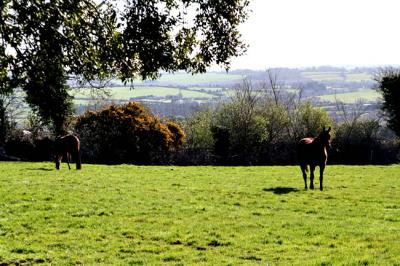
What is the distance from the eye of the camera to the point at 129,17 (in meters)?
10.9

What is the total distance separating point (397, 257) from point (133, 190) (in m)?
12.5

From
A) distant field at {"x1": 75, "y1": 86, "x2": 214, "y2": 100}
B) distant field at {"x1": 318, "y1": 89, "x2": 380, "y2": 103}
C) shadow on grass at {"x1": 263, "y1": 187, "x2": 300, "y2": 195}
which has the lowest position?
shadow on grass at {"x1": 263, "y1": 187, "x2": 300, "y2": 195}

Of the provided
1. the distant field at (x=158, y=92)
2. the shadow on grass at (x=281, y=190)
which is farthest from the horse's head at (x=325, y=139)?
the distant field at (x=158, y=92)

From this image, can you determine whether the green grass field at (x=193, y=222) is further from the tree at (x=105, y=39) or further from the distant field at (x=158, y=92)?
the distant field at (x=158, y=92)

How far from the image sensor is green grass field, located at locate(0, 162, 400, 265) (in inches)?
441

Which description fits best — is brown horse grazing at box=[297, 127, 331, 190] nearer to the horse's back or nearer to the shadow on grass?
the shadow on grass

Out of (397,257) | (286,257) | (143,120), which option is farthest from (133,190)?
(143,120)

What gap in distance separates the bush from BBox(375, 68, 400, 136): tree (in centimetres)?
2475

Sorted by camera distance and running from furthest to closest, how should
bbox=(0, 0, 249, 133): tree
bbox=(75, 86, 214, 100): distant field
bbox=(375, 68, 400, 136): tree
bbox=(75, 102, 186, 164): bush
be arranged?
bbox=(75, 86, 214, 100): distant field → bbox=(375, 68, 400, 136): tree → bbox=(75, 102, 186, 164): bush → bbox=(0, 0, 249, 133): tree

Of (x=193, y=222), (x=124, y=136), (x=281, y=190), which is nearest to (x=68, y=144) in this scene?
(x=281, y=190)

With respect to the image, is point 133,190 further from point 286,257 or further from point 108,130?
point 108,130

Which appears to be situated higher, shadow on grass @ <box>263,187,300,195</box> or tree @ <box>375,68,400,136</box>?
tree @ <box>375,68,400,136</box>

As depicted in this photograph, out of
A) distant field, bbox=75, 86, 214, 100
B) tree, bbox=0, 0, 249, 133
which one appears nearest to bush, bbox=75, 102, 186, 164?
tree, bbox=0, 0, 249, 133

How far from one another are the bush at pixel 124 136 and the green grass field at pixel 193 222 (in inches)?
713
